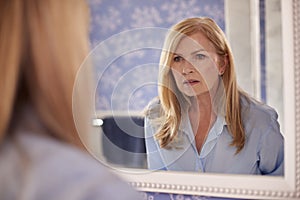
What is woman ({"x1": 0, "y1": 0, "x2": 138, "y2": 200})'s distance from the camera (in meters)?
0.51

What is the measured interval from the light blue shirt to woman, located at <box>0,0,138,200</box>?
1.03m

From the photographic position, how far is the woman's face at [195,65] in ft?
5.19

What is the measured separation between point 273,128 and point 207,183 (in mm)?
324

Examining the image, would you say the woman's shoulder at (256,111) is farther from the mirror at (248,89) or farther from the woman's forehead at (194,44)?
the woman's forehead at (194,44)

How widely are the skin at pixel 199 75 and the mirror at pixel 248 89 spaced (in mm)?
96

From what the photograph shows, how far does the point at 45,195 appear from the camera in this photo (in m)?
0.47

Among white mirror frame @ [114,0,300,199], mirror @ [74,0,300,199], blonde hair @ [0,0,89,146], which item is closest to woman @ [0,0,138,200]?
blonde hair @ [0,0,89,146]

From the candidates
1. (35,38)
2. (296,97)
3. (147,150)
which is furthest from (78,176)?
(147,150)

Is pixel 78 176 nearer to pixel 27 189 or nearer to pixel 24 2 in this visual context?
pixel 27 189

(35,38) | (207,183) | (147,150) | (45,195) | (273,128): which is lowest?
(207,183)

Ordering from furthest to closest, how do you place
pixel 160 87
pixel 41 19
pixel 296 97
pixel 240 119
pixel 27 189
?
pixel 160 87 < pixel 240 119 < pixel 296 97 < pixel 41 19 < pixel 27 189

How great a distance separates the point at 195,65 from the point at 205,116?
0.20 m

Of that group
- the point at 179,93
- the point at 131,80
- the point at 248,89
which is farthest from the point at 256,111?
the point at 131,80

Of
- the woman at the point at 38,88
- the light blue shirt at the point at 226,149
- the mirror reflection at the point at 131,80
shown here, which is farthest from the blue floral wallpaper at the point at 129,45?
the woman at the point at 38,88
